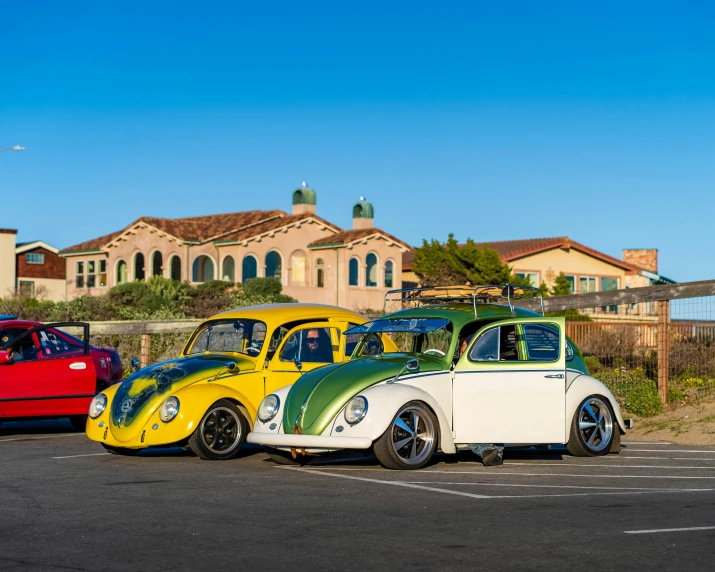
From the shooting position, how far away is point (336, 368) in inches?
462

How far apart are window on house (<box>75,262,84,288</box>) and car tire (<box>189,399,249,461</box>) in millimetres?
50163

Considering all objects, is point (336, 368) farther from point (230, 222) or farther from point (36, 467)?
point (230, 222)

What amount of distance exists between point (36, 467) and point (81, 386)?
424 centimetres

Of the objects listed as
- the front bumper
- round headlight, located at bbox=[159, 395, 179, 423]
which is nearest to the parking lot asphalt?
the front bumper

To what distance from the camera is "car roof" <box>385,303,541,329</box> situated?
12.4 meters

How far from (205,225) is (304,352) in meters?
43.6

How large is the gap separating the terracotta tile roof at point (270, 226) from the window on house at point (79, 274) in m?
11.8

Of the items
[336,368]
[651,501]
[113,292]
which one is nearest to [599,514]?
[651,501]

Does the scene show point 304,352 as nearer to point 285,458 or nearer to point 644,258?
point 285,458

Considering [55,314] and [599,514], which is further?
[55,314]

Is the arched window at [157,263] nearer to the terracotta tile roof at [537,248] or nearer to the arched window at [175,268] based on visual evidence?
the arched window at [175,268]

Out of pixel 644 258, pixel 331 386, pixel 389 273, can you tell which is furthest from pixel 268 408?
pixel 644 258

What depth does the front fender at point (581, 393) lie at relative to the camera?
1216cm

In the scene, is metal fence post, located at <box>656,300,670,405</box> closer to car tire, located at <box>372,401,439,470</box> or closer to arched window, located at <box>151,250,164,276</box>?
car tire, located at <box>372,401,439,470</box>
